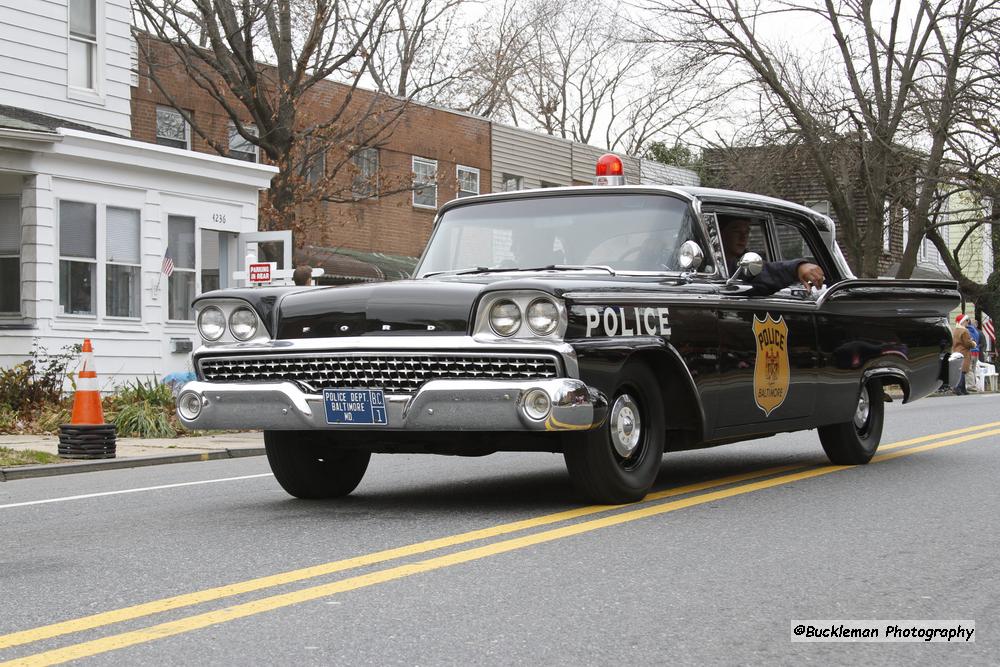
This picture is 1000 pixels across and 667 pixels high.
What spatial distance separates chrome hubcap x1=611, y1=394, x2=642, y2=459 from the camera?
7.17 m

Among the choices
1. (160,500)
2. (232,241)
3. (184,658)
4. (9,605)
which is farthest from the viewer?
(232,241)

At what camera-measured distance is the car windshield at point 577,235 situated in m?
8.05

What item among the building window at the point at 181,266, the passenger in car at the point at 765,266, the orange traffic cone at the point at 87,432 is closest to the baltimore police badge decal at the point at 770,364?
the passenger in car at the point at 765,266

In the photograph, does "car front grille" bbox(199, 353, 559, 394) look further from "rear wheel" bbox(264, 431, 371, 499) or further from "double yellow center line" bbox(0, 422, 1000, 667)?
"double yellow center line" bbox(0, 422, 1000, 667)

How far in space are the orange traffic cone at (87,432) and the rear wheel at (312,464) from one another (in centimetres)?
439

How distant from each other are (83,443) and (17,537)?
5045mm

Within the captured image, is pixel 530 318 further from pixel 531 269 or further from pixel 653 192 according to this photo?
pixel 653 192

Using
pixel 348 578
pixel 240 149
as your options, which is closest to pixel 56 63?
pixel 240 149

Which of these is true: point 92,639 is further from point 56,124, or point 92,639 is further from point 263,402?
point 56,124

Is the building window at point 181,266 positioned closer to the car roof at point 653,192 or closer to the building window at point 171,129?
the building window at point 171,129

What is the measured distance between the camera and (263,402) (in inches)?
281

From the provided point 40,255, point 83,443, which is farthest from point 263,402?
point 40,255

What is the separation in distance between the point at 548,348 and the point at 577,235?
5.55 feet

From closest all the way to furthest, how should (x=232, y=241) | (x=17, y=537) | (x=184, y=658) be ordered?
(x=184, y=658) < (x=17, y=537) < (x=232, y=241)
